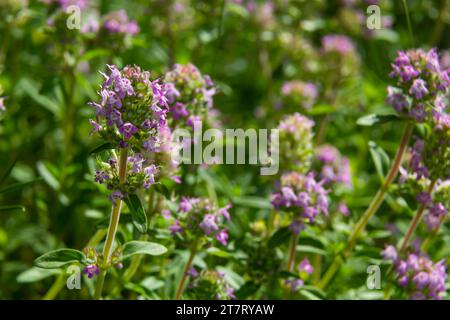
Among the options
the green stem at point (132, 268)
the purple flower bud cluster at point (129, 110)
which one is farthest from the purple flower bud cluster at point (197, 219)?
the purple flower bud cluster at point (129, 110)

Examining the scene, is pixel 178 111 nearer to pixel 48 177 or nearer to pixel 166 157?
pixel 166 157

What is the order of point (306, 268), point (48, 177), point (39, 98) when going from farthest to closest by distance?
point (39, 98) < point (48, 177) < point (306, 268)

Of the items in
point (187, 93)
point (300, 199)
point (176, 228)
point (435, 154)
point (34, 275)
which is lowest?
point (34, 275)

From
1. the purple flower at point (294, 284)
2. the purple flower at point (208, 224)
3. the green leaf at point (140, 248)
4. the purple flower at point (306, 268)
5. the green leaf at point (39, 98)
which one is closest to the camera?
the green leaf at point (140, 248)

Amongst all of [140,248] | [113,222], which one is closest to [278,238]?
[140,248]

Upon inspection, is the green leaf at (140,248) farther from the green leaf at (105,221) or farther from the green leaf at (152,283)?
the green leaf at (152,283)
